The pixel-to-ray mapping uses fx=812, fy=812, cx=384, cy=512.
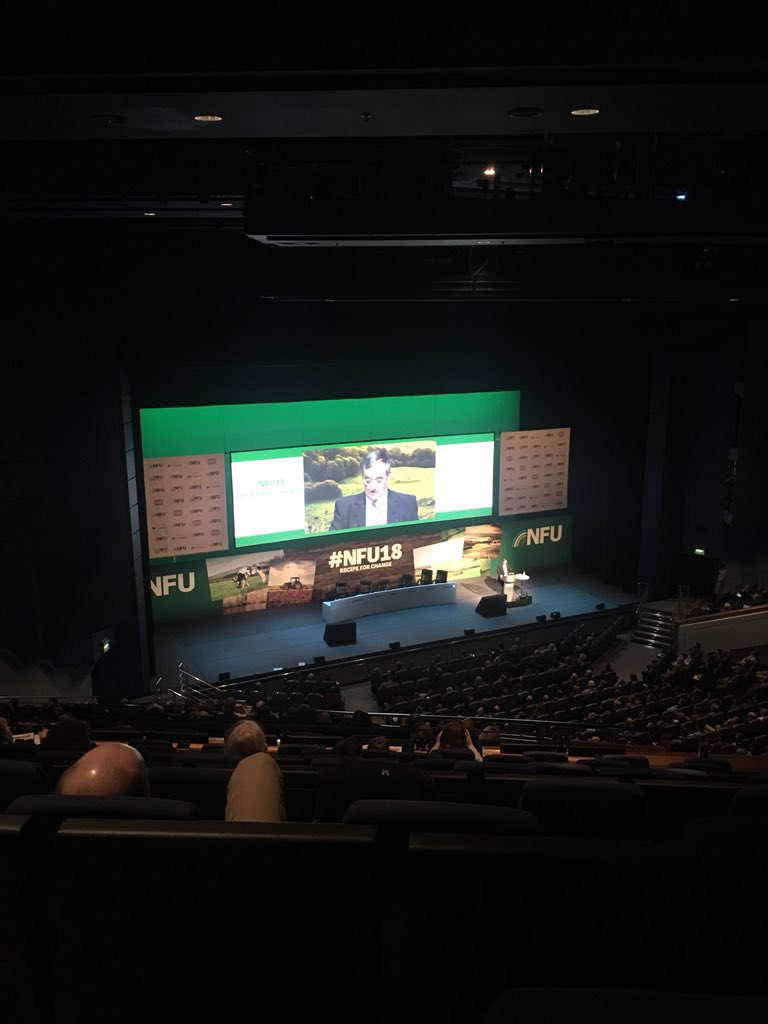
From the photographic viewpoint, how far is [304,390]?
15.1 meters

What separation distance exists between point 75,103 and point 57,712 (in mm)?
6762

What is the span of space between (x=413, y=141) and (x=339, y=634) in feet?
28.6

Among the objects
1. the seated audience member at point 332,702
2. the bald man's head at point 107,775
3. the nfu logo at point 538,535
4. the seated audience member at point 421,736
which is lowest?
the seated audience member at point 332,702

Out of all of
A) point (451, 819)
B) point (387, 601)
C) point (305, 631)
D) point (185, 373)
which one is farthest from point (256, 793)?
point (387, 601)

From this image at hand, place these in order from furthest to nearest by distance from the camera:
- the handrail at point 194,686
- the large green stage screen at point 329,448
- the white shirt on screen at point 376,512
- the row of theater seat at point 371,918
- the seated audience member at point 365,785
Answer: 1. the white shirt on screen at point 376,512
2. the large green stage screen at point 329,448
3. the handrail at point 194,686
4. the seated audience member at point 365,785
5. the row of theater seat at point 371,918

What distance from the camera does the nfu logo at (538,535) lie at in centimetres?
1831

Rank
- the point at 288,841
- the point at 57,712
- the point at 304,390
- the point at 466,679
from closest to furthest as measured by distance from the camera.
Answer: the point at 288,841 → the point at 57,712 → the point at 466,679 → the point at 304,390

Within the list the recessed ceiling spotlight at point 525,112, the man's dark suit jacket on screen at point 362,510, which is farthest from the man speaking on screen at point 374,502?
the recessed ceiling spotlight at point 525,112

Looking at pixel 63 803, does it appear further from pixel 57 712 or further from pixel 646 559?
pixel 646 559

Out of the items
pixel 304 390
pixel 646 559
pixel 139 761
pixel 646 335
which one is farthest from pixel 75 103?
pixel 646 559

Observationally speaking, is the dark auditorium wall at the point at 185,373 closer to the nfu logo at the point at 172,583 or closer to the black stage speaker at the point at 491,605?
the nfu logo at the point at 172,583

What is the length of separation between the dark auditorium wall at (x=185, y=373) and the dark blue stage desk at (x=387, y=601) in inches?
142

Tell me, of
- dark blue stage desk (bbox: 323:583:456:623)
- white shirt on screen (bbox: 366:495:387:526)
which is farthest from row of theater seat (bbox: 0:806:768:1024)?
white shirt on screen (bbox: 366:495:387:526)

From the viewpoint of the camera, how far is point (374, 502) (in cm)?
1622
